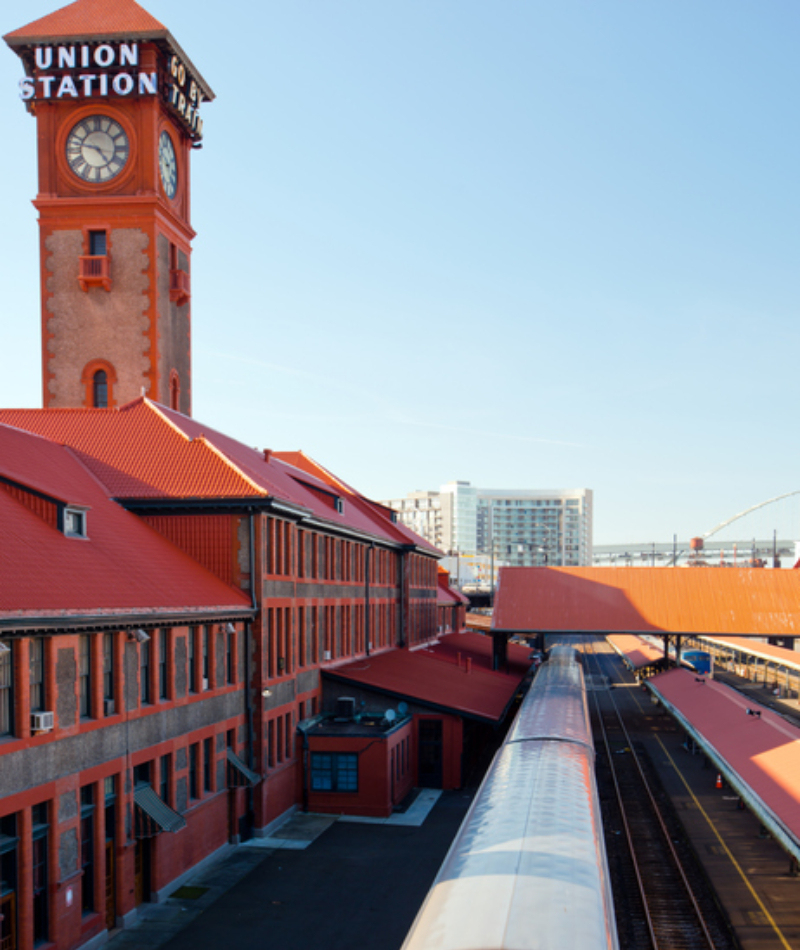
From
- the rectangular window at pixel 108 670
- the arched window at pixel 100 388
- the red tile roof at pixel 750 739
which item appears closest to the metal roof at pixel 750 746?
the red tile roof at pixel 750 739

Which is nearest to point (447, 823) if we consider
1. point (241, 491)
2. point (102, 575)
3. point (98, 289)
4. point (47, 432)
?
point (241, 491)

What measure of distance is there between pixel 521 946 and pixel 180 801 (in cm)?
1705

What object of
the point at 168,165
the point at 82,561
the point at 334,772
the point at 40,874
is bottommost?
the point at 334,772

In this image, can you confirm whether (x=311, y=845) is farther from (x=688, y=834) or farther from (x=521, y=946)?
(x=521, y=946)

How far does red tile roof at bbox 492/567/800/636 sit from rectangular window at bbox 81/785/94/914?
42460 mm

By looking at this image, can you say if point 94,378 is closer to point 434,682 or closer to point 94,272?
point 94,272

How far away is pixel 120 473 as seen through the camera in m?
35.2

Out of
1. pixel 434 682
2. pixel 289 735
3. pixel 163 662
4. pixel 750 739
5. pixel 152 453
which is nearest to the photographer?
pixel 163 662

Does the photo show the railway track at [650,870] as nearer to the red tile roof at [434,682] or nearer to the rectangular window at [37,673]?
the red tile roof at [434,682]

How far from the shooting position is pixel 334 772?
3778cm

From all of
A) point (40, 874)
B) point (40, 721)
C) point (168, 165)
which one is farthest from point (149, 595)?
point (168, 165)

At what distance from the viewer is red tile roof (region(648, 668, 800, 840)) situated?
29991 mm

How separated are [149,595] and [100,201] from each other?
27.3 meters

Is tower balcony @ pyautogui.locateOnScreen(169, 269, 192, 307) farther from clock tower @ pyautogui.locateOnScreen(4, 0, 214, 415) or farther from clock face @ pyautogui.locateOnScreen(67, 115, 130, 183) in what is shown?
clock face @ pyautogui.locateOnScreen(67, 115, 130, 183)
